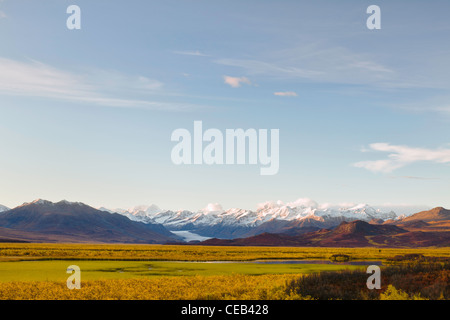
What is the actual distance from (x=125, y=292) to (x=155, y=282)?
286 inches

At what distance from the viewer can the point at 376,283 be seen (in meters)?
35.0

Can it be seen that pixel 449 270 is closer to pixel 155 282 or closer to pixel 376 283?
pixel 376 283
